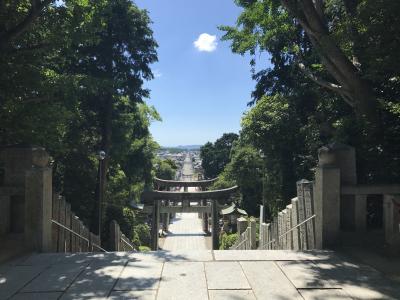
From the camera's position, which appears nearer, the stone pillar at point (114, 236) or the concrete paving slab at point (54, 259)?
the concrete paving slab at point (54, 259)

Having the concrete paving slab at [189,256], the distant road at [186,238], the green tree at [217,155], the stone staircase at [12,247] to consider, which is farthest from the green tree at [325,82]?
the green tree at [217,155]

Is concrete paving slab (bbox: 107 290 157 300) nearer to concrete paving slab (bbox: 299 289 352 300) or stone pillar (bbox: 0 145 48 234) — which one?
concrete paving slab (bbox: 299 289 352 300)

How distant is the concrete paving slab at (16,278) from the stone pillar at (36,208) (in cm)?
88

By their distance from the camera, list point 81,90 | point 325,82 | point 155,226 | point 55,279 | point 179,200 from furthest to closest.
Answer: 1. point 179,200
2. point 155,226
3. point 81,90
4. point 325,82
5. point 55,279

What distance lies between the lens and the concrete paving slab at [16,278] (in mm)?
4180

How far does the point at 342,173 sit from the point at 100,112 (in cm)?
1585

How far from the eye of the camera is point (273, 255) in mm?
5574

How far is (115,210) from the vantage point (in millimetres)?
23062

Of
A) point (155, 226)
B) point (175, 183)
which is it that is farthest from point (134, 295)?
point (175, 183)

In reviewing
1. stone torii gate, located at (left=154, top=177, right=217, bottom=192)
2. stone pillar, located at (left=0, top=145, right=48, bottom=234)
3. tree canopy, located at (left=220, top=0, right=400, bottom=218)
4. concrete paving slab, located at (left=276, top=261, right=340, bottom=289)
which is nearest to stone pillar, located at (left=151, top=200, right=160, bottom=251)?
tree canopy, located at (left=220, top=0, right=400, bottom=218)

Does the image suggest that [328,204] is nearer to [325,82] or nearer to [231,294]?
[231,294]

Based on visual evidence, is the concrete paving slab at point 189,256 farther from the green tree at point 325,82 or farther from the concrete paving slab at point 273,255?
the green tree at point 325,82

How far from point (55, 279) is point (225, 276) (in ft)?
6.71

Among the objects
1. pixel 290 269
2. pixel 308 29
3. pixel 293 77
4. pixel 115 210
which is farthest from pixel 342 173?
pixel 115 210
